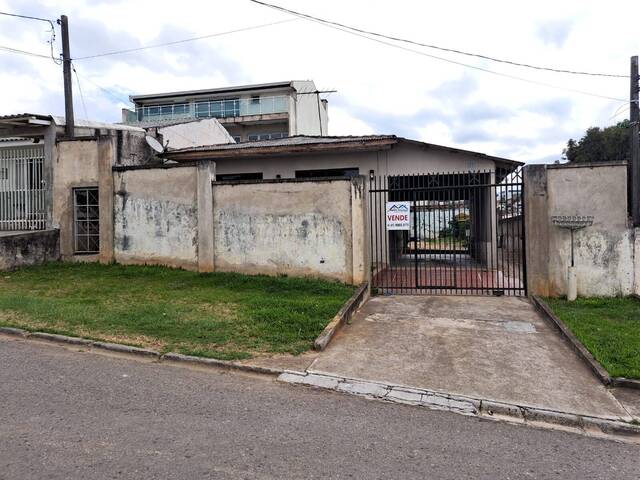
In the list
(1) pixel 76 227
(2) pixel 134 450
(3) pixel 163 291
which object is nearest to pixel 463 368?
(2) pixel 134 450

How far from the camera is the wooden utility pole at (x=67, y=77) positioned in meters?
12.9

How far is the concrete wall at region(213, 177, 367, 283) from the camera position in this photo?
9.13 meters

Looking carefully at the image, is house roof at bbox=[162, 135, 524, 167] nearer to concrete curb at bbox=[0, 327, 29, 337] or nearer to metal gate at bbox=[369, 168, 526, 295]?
metal gate at bbox=[369, 168, 526, 295]

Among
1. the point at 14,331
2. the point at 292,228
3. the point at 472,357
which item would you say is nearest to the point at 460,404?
the point at 472,357

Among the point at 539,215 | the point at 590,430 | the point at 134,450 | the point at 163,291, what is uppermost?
the point at 539,215

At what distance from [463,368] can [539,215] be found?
4.60 metres

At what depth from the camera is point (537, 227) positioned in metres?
8.62

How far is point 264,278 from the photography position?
9.41 metres

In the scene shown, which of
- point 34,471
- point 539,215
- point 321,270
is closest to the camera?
point 34,471

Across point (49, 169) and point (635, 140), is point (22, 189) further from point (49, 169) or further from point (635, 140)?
point (635, 140)

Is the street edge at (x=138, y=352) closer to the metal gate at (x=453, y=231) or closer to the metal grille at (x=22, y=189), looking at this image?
the metal gate at (x=453, y=231)

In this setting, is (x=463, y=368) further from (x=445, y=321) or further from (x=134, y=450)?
(x=134, y=450)

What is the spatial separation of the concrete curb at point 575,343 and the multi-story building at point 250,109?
2697 centimetres

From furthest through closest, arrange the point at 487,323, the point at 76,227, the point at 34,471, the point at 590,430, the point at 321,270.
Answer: the point at 76,227, the point at 321,270, the point at 487,323, the point at 590,430, the point at 34,471
